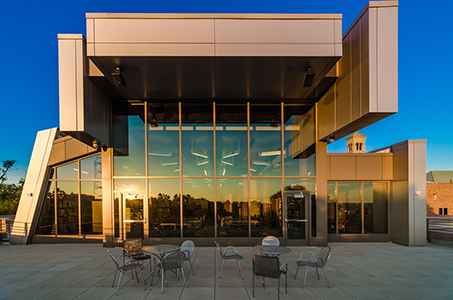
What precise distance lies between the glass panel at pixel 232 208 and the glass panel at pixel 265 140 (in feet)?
2.66

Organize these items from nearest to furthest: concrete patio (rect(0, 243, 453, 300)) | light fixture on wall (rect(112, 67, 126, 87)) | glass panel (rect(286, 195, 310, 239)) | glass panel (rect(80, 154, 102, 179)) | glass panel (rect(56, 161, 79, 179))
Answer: concrete patio (rect(0, 243, 453, 300)), light fixture on wall (rect(112, 67, 126, 87)), glass panel (rect(286, 195, 310, 239)), glass panel (rect(80, 154, 102, 179)), glass panel (rect(56, 161, 79, 179))

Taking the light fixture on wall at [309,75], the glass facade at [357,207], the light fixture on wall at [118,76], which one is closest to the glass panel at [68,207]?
the light fixture on wall at [118,76]

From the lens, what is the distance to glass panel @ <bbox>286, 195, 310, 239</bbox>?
28.5ft

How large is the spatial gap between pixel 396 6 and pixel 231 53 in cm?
388

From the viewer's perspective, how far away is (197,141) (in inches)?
348

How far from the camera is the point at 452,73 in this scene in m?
50.9

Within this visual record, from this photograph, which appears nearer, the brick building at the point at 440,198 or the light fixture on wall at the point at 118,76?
the light fixture on wall at the point at 118,76

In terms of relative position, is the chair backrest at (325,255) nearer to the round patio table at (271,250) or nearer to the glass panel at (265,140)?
the round patio table at (271,250)

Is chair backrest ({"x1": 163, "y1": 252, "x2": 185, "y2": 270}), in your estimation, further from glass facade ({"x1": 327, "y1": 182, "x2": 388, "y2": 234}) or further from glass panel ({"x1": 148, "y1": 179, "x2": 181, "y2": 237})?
glass facade ({"x1": 327, "y1": 182, "x2": 388, "y2": 234})

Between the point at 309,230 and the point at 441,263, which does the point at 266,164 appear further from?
the point at 441,263

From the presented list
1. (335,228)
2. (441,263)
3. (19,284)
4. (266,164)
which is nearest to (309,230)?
(335,228)

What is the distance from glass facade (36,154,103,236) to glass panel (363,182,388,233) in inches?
430

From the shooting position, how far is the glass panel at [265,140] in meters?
8.84

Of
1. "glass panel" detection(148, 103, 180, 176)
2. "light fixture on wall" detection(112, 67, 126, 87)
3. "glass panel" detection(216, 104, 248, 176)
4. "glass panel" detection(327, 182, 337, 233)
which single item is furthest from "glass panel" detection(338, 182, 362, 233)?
"light fixture on wall" detection(112, 67, 126, 87)
